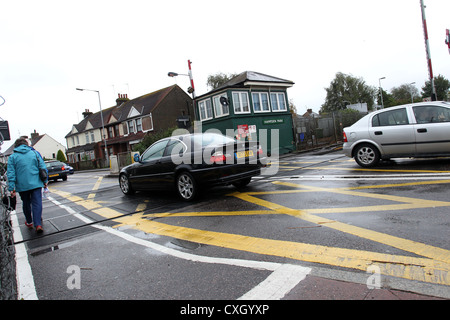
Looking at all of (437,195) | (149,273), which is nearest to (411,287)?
(149,273)

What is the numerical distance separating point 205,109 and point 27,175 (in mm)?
20605

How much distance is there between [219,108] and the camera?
926 inches

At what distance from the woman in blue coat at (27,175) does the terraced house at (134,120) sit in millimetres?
27506

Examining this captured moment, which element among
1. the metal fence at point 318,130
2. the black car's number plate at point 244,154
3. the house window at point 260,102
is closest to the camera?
the black car's number plate at point 244,154

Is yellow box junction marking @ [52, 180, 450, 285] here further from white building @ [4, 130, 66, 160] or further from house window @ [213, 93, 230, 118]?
white building @ [4, 130, 66, 160]

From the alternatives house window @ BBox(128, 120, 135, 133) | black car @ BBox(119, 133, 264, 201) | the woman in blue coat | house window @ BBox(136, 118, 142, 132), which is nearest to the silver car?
black car @ BBox(119, 133, 264, 201)

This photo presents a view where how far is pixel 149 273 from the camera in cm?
300

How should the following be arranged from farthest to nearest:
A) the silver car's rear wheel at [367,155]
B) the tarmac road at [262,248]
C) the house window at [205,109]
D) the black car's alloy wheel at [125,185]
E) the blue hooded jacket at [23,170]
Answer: the house window at [205,109] < the black car's alloy wheel at [125,185] < the silver car's rear wheel at [367,155] < the blue hooded jacket at [23,170] < the tarmac road at [262,248]

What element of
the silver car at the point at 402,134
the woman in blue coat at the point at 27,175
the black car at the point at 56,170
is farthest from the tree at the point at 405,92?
the woman in blue coat at the point at 27,175

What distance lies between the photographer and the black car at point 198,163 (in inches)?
243

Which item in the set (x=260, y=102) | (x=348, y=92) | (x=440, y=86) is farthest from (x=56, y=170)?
(x=440, y=86)

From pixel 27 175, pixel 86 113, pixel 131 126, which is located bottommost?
pixel 27 175

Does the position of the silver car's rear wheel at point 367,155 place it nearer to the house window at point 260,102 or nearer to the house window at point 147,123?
the house window at point 260,102

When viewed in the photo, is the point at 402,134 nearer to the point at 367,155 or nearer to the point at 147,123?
the point at 367,155
